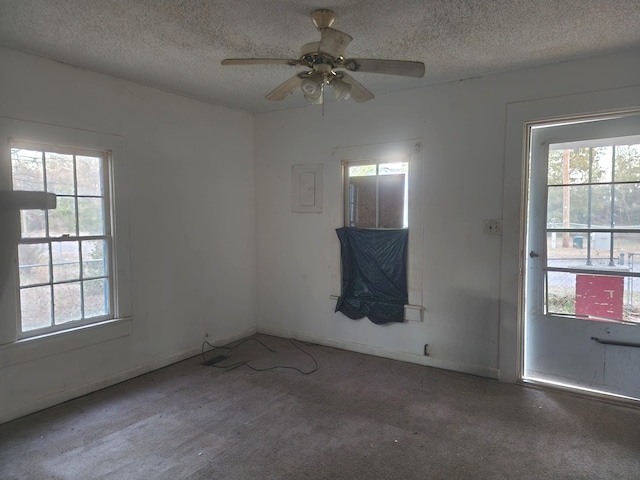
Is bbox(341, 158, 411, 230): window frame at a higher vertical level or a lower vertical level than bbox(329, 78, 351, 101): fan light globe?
lower

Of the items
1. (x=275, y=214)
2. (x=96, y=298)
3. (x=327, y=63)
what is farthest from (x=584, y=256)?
(x=96, y=298)

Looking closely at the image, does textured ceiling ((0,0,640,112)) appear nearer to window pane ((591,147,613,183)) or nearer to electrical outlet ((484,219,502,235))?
window pane ((591,147,613,183))

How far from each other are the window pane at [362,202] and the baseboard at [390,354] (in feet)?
4.09

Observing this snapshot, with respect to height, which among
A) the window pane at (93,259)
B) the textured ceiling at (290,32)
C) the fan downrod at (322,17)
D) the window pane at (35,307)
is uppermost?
the textured ceiling at (290,32)

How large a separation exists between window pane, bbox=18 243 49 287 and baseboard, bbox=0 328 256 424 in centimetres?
85

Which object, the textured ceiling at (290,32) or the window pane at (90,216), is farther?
the window pane at (90,216)

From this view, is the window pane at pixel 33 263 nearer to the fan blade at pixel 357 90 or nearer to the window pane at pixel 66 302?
the window pane at pixel 66 302

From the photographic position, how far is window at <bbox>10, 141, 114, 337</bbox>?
2.82m

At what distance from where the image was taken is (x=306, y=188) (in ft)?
14.1

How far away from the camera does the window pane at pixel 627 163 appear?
2.89 metres

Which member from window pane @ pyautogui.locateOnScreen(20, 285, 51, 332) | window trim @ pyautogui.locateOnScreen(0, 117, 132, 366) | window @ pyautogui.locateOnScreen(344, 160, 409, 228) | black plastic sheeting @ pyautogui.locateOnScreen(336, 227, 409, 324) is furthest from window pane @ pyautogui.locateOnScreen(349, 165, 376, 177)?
window pane @ pyautogui.locateOnScreen(20, 285, 51, 332)

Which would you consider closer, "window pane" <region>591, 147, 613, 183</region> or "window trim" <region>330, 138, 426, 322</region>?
"window pane" <region>591, 147, 613, 183</region>

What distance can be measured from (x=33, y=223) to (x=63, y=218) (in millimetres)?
202

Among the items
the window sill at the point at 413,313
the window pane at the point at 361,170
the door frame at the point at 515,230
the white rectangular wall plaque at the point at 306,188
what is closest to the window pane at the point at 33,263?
the white rectangular wall plaque at the point at 306,188
